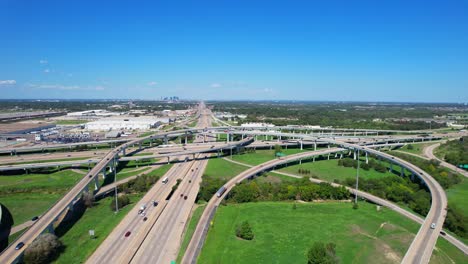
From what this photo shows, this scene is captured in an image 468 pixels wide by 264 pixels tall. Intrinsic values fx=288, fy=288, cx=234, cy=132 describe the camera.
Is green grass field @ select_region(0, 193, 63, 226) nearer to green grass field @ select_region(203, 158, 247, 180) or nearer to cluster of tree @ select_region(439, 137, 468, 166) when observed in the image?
green grass field @ select_region(203, 158, 247, 180)

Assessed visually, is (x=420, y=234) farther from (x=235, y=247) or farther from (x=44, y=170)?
(x=44, y=170)

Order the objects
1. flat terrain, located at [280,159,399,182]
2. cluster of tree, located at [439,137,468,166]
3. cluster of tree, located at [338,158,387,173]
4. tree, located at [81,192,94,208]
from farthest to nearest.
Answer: cluster of tree, located at [439,137,468,166]
cluster of tree, located at [338,158,387,173]
flat terrain, located at [280,159,399,182]
tree, located at [81,192,94,208]

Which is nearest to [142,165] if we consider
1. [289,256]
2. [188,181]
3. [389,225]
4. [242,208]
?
[188,181]

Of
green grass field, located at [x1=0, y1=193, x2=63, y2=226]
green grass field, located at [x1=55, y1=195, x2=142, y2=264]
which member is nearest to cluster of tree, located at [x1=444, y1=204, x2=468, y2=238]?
green grass field, located at [x1=55, y1=195, x2=142, y2=264]

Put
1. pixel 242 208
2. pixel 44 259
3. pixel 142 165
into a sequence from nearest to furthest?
pixel 44 259, pixel 242 208, pixel 142 165

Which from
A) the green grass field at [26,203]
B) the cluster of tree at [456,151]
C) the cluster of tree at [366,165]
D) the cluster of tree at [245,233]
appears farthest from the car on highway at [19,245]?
the cluster of tree at [456,151]
